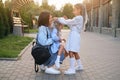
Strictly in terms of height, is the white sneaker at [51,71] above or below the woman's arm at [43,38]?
below

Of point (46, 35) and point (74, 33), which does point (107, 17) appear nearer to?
point (74, 33)

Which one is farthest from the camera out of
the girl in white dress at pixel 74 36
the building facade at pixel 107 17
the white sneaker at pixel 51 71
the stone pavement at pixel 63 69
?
the building facade at pixel 107 17

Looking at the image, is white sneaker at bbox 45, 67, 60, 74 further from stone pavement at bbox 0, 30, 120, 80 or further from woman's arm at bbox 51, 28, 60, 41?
woman's arm at bbox 51, 28, 60, 41

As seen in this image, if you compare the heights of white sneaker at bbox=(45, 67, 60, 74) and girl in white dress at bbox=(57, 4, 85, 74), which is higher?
girl in white dress at bbox=(57, 4, 85, 74)

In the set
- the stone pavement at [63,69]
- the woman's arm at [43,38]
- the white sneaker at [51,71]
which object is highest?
the woman's arm at [43,38]

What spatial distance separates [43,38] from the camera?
7883mm

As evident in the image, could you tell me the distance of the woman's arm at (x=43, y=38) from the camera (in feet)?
25.9

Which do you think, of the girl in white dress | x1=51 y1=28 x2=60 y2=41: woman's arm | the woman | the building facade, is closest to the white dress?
the girl in white dress

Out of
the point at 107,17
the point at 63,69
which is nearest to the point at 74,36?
the point at 63,69

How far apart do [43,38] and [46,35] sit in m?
0.14

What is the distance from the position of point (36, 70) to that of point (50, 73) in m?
0.44

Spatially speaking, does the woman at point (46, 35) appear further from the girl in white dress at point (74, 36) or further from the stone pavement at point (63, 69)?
the girl in white dress at point (74, 36)

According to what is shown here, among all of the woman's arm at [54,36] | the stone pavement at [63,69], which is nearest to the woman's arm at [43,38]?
the woman's arm at [54,36]

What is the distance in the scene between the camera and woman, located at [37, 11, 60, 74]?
7895 mm
